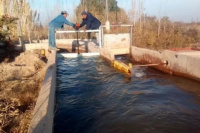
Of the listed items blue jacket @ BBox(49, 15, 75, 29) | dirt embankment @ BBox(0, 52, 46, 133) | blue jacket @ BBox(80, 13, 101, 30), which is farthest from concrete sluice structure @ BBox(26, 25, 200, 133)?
blue jacket @ BBox(49, 15, 75, 29)

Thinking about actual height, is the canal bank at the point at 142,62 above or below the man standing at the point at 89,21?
below

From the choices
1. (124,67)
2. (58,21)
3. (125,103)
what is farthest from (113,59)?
(125,103)

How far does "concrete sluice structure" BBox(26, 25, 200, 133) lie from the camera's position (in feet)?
12.2

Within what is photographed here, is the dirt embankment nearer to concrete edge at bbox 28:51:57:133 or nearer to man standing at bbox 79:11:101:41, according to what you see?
concrete edge at bbox 28:51:57:133

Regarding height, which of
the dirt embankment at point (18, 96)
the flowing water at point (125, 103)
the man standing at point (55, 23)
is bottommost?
the flowing water at point (125, 103)

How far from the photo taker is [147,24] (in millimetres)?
16594

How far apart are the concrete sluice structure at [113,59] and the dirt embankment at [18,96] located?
35cm

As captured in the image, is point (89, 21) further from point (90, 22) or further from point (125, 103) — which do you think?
point (125, 103)

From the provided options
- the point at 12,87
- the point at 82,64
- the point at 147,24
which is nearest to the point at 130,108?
the point at 12,87

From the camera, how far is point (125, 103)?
5789 mm

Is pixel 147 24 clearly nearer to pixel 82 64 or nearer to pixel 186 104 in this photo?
pixel 82 64

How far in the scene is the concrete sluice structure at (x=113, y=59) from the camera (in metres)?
3.72

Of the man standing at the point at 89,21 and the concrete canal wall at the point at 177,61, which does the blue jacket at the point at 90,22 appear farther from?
the concrete canal wall at the point at 177,61

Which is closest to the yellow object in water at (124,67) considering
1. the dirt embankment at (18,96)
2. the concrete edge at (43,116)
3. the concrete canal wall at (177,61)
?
the concrete canal wall at (177,61)
